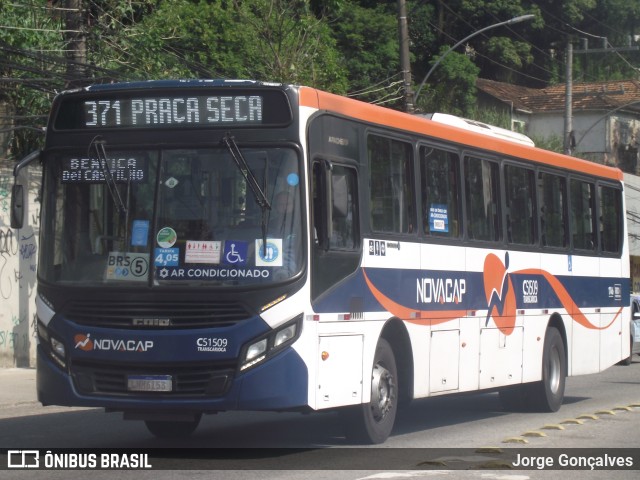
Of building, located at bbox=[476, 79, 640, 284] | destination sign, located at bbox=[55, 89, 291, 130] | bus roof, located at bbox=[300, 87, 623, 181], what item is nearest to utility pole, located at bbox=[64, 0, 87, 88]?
bus roof, located at bbox=[300, 87, 623, 181]

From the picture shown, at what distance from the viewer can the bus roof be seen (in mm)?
10695

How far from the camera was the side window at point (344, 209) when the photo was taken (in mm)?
10469

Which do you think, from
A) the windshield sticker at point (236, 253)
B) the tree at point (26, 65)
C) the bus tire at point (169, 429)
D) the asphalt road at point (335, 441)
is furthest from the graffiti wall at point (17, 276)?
the windshield sticker at point (236, 253)

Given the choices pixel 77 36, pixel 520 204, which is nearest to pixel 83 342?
pixel 520 204

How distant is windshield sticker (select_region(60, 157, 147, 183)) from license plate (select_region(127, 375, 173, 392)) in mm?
1642

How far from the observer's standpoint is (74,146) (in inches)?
415

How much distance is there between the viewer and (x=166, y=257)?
1001 cm

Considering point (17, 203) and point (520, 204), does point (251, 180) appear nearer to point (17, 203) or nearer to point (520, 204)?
point (17, 203)

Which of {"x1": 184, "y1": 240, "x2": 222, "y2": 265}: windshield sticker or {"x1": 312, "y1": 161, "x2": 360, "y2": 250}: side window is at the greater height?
{"x1": 312, "y1": 161, "x2": 360, "y2": 250}: side window

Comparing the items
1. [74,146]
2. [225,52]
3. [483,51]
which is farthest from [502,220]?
[483,51]

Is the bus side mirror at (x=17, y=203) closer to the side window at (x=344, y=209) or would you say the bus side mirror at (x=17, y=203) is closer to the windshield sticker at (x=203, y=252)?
the windshield sticker at (x=203, y=252)

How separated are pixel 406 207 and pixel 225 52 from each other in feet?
61.1

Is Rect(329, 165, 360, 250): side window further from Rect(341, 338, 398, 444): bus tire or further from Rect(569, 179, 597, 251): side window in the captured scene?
Rect(569, 179, 597, 251): side window

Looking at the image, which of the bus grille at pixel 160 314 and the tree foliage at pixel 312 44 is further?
the tree foliage at pixel 312 44
